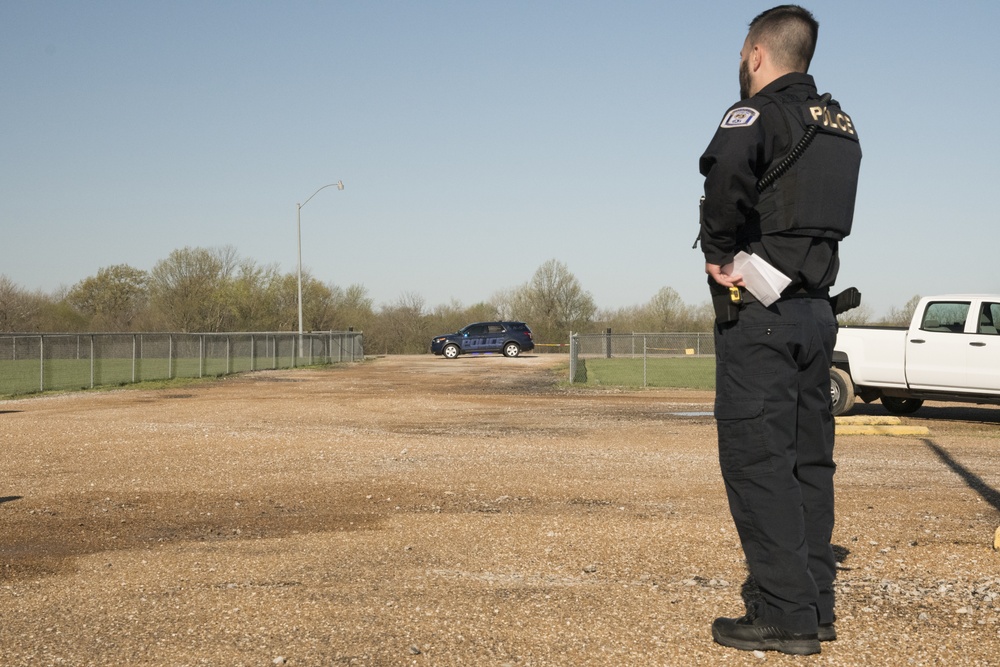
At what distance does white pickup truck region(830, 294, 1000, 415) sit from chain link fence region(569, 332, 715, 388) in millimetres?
2285

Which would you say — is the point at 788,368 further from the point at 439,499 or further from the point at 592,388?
the point at 592,388

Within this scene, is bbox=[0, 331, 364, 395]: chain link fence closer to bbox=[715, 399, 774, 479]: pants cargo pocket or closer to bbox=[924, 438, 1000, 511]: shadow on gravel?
bbox=[924, 438, 1000, 511]: shadow on gravel

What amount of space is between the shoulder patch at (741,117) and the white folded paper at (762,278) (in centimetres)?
51

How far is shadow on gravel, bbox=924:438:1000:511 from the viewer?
7.77 metres

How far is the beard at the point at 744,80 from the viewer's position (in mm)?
4012

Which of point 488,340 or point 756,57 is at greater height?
point 756,57

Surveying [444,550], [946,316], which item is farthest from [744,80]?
[946,316]

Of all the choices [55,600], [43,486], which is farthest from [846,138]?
[43,486]

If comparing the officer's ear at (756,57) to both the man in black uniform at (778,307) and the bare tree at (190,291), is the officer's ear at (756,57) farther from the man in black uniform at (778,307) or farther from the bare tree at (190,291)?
the bare tree at (190,291)

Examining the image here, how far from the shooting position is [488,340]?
5119 centimetres

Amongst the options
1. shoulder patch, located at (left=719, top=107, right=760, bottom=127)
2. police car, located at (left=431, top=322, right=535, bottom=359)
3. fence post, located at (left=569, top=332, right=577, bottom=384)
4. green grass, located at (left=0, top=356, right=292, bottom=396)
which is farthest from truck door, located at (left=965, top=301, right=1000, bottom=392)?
police car, located at (left=431, top=322, right=535, bottom=359)

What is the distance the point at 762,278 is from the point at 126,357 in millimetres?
27833

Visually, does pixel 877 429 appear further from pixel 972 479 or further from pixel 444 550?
pixel 444 550

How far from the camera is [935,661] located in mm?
3719
